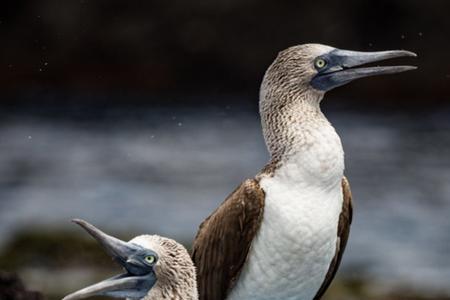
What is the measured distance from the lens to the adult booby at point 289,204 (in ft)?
26.8

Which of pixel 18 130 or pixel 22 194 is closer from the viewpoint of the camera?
pixel 22 194

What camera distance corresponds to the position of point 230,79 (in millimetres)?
37062

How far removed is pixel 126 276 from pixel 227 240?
4.62 feet

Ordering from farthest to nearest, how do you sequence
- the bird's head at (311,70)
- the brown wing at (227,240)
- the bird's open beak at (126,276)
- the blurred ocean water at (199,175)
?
the blurred ocean water at (199,175) < the bird's head at (311,70) < the brown wing at (227,240) < the bird's open beak at (126,276)

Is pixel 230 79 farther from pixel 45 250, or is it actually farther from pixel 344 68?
pixel 344 68

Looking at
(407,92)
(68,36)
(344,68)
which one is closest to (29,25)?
(68,36)

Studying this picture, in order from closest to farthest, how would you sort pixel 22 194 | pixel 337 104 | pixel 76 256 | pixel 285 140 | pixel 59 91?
pixel 285 140 → pixel 76 256 → pixel 22 194 → pixel 337 104 → pixel 59 91

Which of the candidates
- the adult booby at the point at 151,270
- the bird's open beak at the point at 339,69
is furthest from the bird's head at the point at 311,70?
the adult booby at the point at 151,270

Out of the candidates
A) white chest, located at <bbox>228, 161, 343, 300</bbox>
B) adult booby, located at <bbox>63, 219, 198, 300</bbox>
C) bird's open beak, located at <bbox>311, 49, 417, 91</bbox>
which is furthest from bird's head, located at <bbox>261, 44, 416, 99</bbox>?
adult booby, located at <bbox>63, 219, 198, 300</bbox>

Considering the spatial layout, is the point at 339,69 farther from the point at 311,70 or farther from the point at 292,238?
the point at 292,238

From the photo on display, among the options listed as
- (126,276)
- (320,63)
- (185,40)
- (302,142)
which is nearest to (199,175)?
(185,40)

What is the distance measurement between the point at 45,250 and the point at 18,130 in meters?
17.4

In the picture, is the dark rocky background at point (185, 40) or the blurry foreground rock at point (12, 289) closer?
the blurry foreground rock at point (12, 289)

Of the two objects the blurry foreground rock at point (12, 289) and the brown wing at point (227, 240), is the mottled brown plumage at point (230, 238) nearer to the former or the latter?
the brown wing at point (227, 240)
